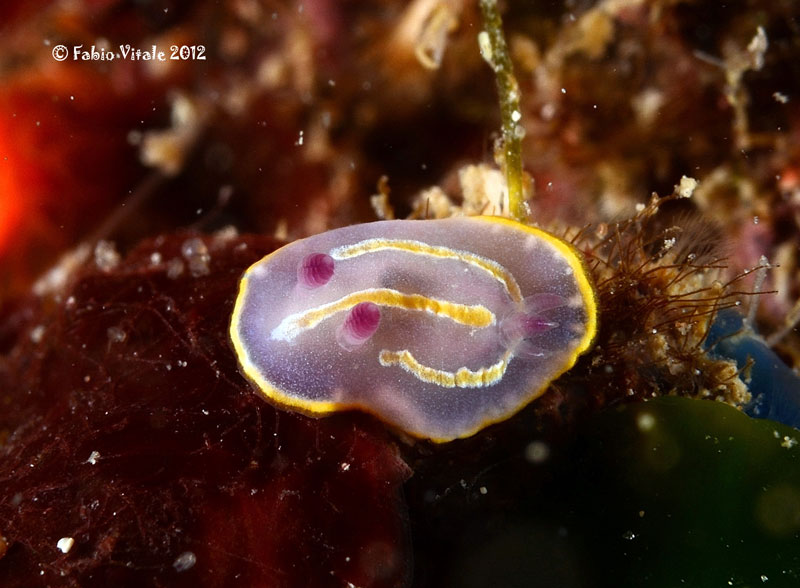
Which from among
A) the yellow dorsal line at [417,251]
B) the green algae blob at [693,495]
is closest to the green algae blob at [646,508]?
the green algae blob at [693,495]

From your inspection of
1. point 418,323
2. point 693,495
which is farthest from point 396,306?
point 693,495

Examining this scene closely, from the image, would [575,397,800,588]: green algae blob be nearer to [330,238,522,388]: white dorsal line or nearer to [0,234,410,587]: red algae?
[330,238,522,388]: white dorsal line

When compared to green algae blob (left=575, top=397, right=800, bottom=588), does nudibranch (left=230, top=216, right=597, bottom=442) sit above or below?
above

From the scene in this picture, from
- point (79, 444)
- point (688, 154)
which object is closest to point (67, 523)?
point (79, 444)

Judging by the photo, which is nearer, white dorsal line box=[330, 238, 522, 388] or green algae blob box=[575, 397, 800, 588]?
green algae blob box=[575, 397, 800, 588]

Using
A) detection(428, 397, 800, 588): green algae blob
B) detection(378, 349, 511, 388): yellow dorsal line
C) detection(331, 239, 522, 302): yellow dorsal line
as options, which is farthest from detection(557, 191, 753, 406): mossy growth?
detection(331, 239, 522, 302): yellow dorsal line

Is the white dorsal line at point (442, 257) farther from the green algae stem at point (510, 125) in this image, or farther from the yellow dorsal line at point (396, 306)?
the green algae stem at point (510, 125)

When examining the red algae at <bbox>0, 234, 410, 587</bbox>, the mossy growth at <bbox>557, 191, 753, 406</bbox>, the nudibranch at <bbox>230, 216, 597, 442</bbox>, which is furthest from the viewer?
the mossy growth at <bbox>557, 191, 753, 406</bbox>
